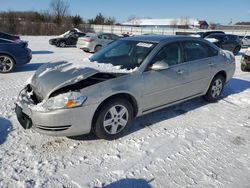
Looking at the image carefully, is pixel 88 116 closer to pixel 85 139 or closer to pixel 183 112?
pixel 85 139

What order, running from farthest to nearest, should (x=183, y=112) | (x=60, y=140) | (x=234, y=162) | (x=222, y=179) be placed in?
(x=183, y=112), (x=60, y=140), (x=234, y=162), (x=222, y=179)

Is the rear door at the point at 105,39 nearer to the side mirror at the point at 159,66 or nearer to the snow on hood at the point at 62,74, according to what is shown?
the snow on hood at the point at 62,74

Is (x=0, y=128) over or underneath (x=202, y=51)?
underneath

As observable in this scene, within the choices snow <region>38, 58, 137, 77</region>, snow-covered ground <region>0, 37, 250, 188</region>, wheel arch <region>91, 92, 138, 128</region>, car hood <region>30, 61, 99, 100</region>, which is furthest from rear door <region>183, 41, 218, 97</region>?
car hood <region>30, 61, 99, 100</region>

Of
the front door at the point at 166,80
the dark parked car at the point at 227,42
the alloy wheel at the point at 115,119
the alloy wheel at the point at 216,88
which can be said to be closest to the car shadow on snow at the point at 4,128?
the alloy wheel at the point at 115,119

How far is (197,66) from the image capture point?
17.7 feet

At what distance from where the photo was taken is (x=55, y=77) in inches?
161

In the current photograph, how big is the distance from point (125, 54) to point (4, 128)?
8.11 ft

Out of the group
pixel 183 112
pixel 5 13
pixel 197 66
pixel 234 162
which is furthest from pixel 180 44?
pixel 5 13

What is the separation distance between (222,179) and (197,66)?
2.63 meters

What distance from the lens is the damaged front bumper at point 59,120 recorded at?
3629 millimetres

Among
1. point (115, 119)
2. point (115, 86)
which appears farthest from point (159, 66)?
point (115, 119)

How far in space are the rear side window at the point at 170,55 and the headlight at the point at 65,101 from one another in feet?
5.06

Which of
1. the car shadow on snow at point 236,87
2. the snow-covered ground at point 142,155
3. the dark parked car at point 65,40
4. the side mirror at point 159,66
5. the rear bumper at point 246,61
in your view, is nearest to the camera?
the snow-covered ground at point 142,155
